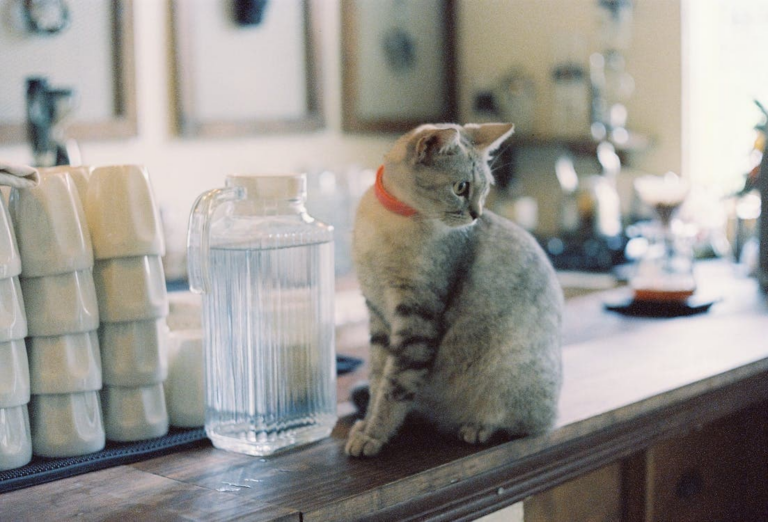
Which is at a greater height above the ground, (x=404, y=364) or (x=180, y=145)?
(x=180, y=145)

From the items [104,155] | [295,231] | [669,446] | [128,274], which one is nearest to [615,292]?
[669,446]

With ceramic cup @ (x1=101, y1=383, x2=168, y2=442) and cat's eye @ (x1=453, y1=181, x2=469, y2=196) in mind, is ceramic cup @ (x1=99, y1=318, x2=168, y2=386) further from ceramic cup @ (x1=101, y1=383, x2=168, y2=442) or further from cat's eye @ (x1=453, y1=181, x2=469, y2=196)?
cat's eye @ (x1=453, y1=181, x2=469, y2=196)

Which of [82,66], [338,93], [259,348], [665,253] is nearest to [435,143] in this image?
[259,348]

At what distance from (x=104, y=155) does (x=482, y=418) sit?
7.65 feet

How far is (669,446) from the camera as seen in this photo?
4.14 feet

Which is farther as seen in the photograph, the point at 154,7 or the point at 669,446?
the point at 154,7

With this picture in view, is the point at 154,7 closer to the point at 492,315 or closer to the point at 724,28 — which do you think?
the point at 724,28

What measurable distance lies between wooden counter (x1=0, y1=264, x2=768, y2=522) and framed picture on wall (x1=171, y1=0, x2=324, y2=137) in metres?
2.18

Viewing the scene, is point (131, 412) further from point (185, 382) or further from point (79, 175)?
point (79, 175)

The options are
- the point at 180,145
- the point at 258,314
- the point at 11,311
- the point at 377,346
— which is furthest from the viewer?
the point at 180,145

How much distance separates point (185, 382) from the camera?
0.97 metres

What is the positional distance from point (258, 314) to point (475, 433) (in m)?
0.27

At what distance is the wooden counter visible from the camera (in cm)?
75

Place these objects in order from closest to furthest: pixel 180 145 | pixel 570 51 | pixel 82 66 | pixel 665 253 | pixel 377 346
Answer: pixel 377 346
pixel 665 253
pixel 82 66
pixel 180 145
pixel 570 51
